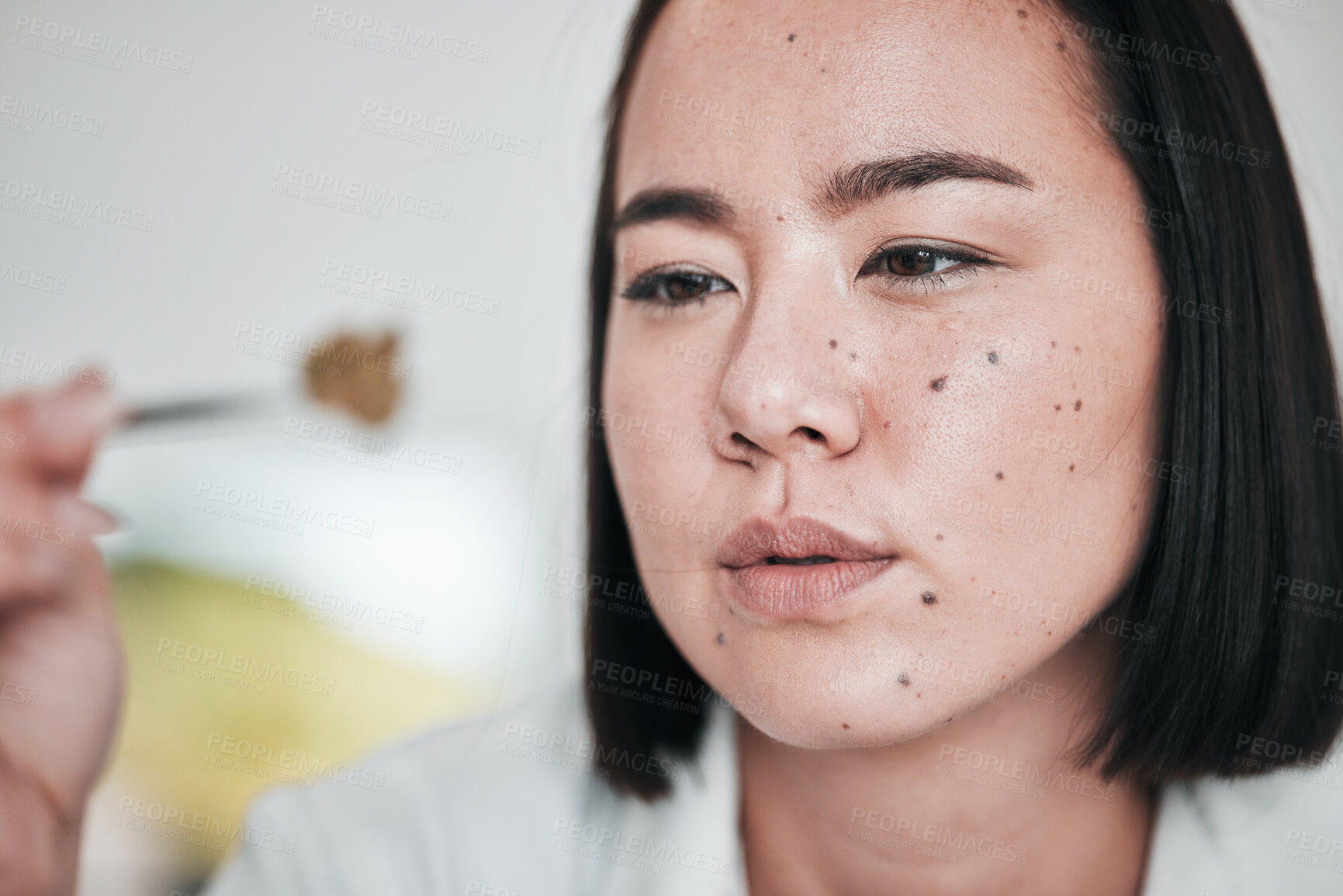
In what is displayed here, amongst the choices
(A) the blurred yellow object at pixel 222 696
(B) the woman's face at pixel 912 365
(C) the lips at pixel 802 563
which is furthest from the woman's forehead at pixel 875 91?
(A) the blurred yellow object at pixel 222 696

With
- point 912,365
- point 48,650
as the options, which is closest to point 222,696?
point 48,650

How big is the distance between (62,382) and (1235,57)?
1.56 metres

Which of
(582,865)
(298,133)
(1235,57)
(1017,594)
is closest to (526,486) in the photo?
(582,865)

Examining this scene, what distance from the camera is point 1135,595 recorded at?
82 cm

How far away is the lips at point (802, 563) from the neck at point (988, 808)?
0.21 metres

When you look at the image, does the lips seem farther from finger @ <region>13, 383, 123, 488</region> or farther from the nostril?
finger @ <region>13, 383, 123, 488</region>

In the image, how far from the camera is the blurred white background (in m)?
1.37

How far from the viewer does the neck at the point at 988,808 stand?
0.82m

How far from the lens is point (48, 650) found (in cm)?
102

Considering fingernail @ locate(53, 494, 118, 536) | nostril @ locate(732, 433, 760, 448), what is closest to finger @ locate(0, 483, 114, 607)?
fingernail @ locate(53, 494, 118, 536)

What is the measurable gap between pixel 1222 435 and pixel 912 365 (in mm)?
310

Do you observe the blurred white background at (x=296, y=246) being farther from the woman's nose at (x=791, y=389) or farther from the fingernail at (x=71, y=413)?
the woman's nose at (x=791, y=389)

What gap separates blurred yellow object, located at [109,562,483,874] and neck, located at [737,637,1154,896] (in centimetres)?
83

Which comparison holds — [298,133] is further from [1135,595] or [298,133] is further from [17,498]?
[1135,595]
